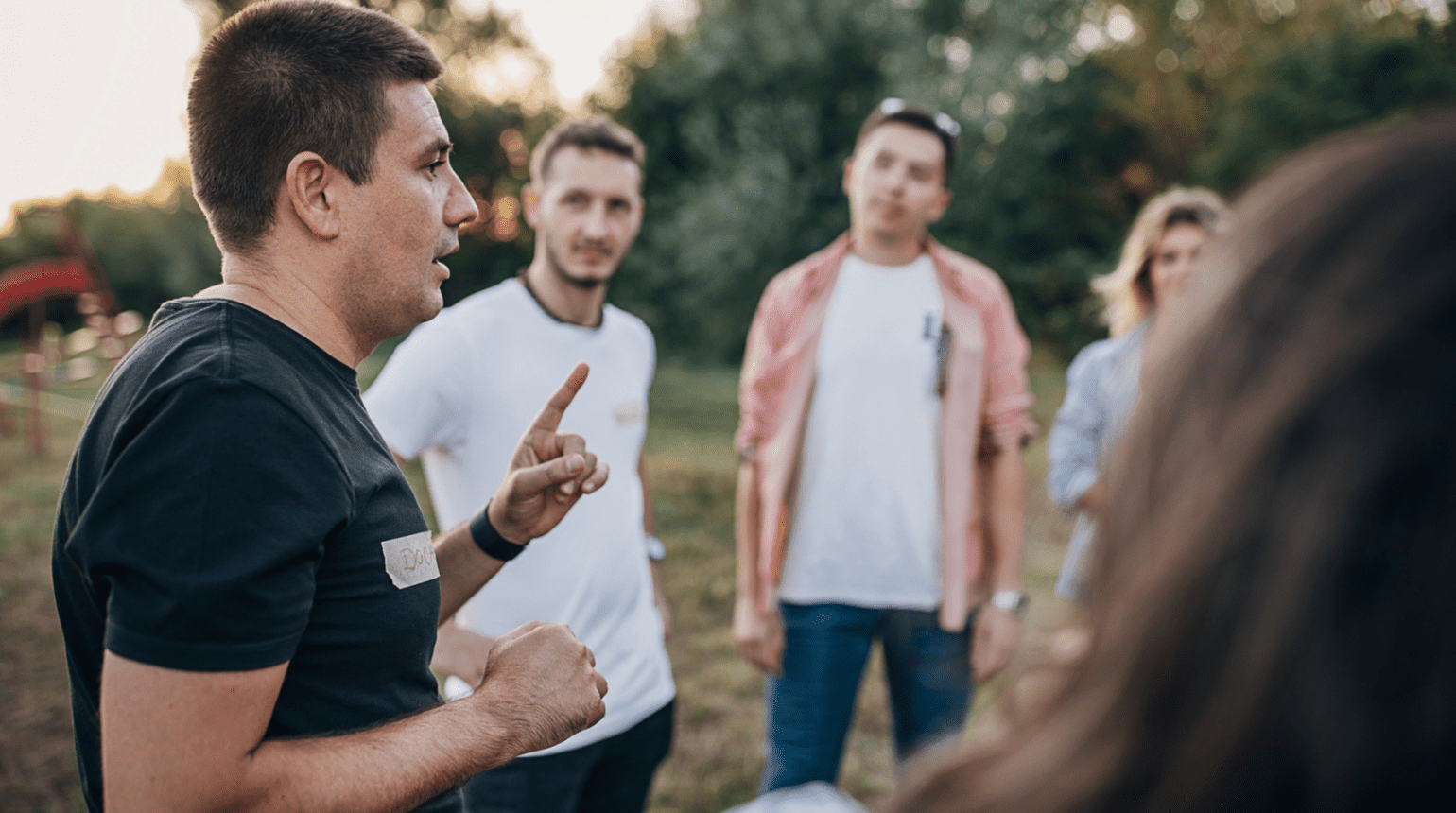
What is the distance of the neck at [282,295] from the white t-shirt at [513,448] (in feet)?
2.42

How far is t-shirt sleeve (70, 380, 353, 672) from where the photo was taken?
3.15 ft

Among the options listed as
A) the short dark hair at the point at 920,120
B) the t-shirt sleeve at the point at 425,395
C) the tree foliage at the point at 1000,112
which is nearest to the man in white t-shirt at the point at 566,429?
the t-shirt sleeve at the point at 425,395

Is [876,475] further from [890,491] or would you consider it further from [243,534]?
[243,534]

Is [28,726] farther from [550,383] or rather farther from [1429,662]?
[1429,662]

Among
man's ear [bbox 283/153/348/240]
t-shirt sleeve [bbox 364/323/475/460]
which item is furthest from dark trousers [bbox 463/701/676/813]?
man's ear [bbox 283/153/348/240]

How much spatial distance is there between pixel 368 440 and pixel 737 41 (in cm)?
1761

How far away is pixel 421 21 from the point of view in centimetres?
2334

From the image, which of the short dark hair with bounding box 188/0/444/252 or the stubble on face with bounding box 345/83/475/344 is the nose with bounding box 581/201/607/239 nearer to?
the stubble on face with bounding box 345/83/475/344

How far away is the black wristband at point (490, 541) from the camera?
69.4 inches

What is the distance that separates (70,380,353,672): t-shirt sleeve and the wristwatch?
94.3 inches

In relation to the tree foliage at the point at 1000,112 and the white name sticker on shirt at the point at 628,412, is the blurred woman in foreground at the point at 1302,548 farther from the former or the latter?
the tree foliage at the point at 1000,112

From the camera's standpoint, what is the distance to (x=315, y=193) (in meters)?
1.30

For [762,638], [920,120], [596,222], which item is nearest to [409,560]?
[596,222]

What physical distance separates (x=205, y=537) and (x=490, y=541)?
2.62 ft
